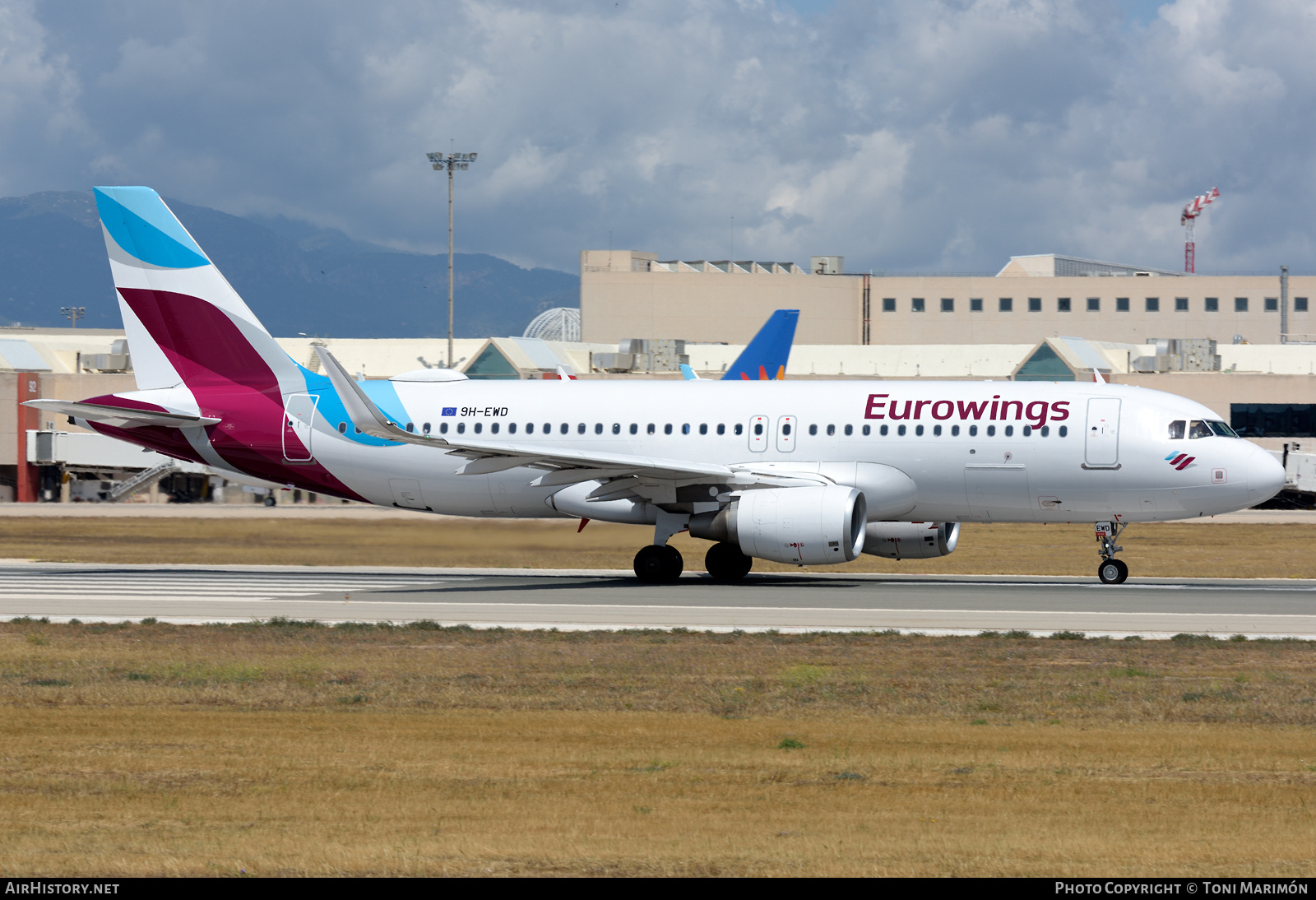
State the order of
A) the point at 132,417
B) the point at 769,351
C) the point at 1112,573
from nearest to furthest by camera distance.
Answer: the point at 1112,573, the point at 132,417, the point at 769,351

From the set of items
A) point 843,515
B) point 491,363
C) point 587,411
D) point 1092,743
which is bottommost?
point 1092,743

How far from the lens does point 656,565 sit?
100ft

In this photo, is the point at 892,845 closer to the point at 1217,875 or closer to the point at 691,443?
the point at 1217,875

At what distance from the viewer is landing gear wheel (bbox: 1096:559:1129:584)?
30422 millimetres

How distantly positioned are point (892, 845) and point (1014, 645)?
11282 mm

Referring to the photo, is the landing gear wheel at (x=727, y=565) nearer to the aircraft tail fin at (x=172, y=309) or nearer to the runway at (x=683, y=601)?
the runway at (x=683, y=601)

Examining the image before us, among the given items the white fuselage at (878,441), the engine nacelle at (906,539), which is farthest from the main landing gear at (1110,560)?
the engine nacelle at (906,539)

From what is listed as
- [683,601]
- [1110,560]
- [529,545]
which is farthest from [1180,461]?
[529,545]

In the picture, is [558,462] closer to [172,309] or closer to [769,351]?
[172,309]

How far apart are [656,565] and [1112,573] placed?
31.0 feet

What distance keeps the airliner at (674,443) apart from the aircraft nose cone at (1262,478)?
0.04 metres

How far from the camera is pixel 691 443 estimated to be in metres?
31.6
